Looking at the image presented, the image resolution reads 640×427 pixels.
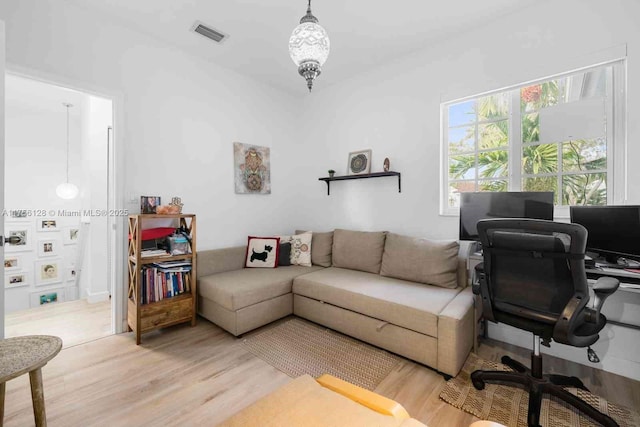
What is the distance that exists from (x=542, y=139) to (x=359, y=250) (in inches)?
73.9

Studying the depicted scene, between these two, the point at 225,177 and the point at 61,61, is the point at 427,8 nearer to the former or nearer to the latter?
the point at 225,177

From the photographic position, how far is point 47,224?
4.30 meters

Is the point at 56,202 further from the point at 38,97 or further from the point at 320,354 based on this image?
the point at 320,354

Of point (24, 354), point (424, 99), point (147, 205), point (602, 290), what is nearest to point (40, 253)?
point (147, 205)

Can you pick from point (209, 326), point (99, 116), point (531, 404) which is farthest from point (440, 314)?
point (99, 116)

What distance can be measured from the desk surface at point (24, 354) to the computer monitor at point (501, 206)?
258 cm

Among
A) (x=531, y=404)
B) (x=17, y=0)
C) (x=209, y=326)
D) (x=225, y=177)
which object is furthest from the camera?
(x=225, y=177)

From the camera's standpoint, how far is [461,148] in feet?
8.98

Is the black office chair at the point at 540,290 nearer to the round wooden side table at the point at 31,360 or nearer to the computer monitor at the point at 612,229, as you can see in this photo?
the computer monitor at the point at 612,229

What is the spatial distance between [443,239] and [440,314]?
1.03 meters

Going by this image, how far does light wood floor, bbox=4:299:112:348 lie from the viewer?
2.44 meters

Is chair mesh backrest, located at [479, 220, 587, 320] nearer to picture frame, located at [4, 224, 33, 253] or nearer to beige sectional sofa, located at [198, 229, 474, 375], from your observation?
beige sectional sofa, located at [198, 229, 474, 375]

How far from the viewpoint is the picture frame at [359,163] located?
3254 mm

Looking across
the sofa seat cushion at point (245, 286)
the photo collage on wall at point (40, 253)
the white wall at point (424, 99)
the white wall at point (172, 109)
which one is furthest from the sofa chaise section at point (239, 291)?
the photo collage on wall at point (40, 253)
